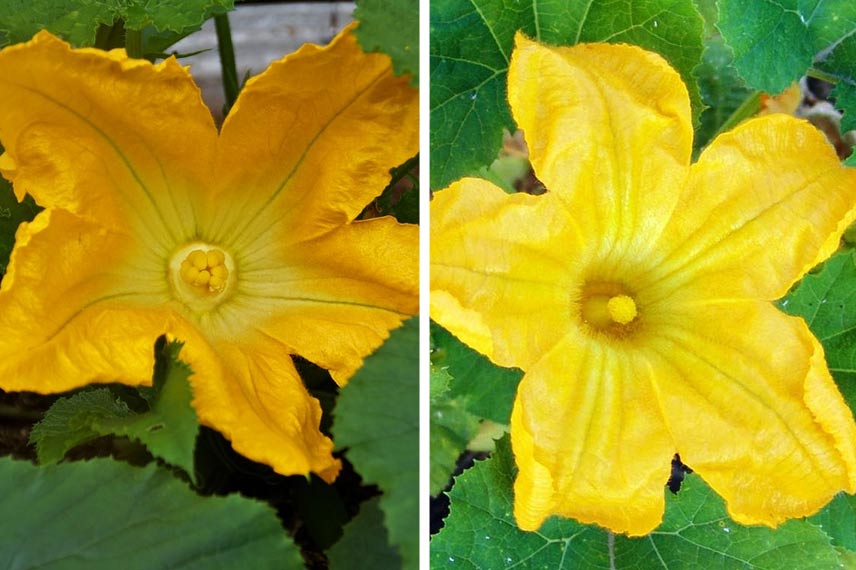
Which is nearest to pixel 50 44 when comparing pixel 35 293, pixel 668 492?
pixel 35 293

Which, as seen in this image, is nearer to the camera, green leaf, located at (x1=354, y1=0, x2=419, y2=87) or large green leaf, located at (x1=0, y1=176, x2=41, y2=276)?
green leaf, located at (x1=354, y1=0, x2=419, y2=87)

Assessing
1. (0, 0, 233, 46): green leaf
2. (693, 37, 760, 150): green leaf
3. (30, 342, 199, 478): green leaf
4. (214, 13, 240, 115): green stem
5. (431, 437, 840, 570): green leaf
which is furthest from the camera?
(693, 37, 760, 150): green leaf

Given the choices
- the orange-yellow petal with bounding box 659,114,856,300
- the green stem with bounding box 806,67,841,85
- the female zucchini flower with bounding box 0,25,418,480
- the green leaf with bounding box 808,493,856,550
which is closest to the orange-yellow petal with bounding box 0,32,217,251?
the female zucchini flower with bounding box 0,25,418,480

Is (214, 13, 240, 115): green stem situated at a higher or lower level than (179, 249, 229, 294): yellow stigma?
higher

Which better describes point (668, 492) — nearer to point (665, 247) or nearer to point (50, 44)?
point (665, 247)

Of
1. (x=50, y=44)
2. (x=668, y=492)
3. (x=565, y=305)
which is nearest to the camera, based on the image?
(x=50, y=44)

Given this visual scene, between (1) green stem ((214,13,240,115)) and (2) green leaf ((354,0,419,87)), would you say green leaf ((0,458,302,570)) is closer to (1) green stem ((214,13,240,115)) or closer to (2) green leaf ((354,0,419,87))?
(2) green leaf ((354,0,419,87))

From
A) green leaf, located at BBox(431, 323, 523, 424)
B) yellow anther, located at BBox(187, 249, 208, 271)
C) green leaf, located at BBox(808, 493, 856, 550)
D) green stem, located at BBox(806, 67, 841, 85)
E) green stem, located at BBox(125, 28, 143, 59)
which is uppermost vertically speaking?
green stem, located at BBox(125, 28, 143, 59)
